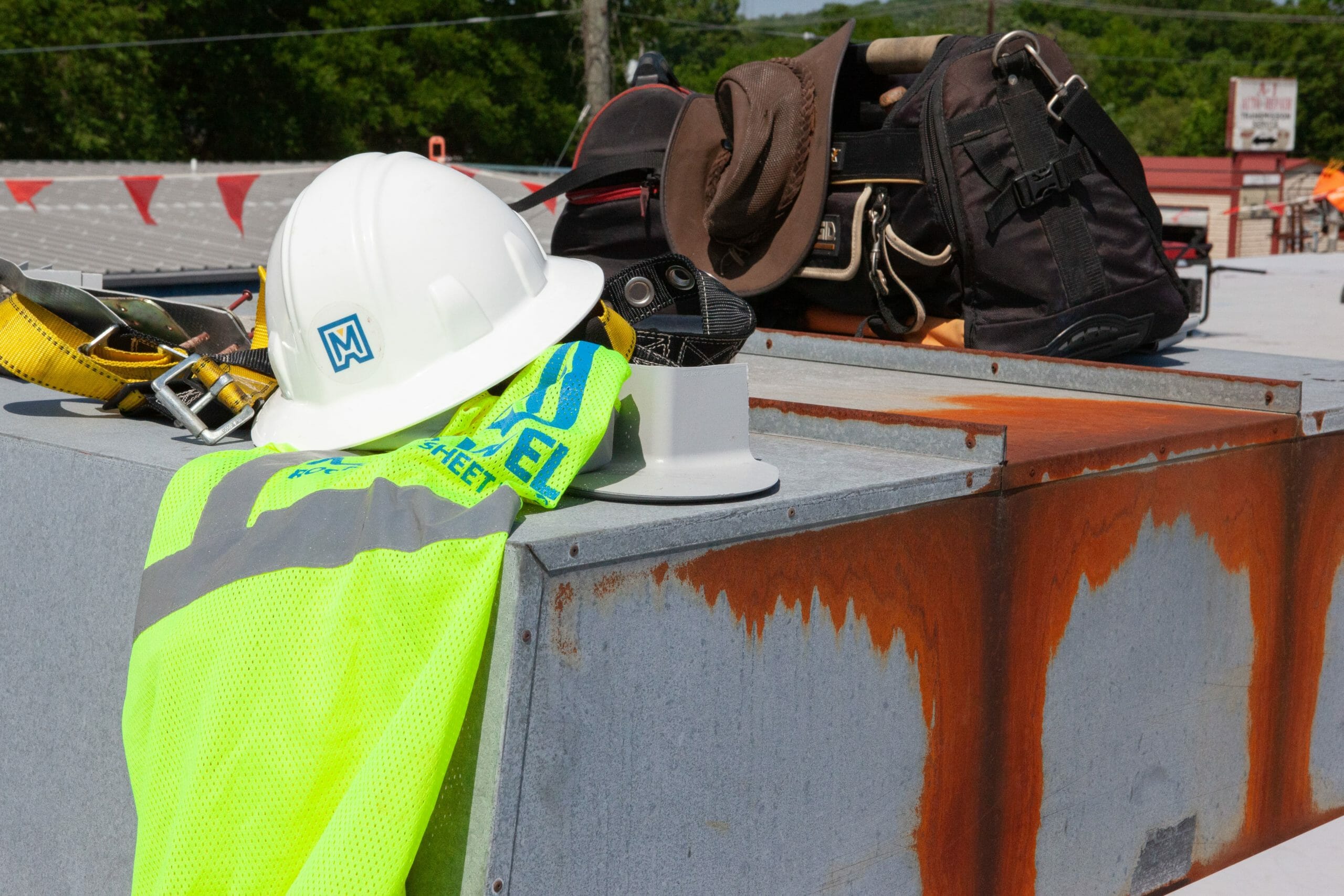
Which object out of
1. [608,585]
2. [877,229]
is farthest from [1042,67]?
[608,585]

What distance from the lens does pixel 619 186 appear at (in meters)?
4.13

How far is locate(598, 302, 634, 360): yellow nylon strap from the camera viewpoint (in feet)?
6.98

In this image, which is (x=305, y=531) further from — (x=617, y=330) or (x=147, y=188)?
(x=147, y=188)

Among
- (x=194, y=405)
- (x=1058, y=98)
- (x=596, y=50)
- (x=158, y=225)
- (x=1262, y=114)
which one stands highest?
(x=1262, y=114)

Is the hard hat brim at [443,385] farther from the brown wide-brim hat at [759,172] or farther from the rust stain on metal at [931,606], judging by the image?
the brown wide-brim hat at [759,172]

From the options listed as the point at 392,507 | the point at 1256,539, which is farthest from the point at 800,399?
the point at 392,507

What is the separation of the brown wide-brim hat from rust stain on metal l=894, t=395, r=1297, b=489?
1019 mm

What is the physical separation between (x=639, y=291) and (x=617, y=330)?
11 cm

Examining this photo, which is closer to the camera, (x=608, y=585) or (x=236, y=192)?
(x=608, y=585)

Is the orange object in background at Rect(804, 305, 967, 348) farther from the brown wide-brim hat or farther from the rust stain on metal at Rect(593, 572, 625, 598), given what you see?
the rust stain on metal at Rect(593, 572, 625, 598)

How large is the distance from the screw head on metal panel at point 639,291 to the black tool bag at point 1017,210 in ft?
4.36

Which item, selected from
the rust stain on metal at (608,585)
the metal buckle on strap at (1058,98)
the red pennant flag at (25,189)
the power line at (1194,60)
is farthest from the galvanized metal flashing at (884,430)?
the power line at (1194,60)

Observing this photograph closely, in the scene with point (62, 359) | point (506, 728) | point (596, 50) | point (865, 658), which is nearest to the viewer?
point (506, 728)

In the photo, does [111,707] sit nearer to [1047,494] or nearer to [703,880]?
[703,880]
